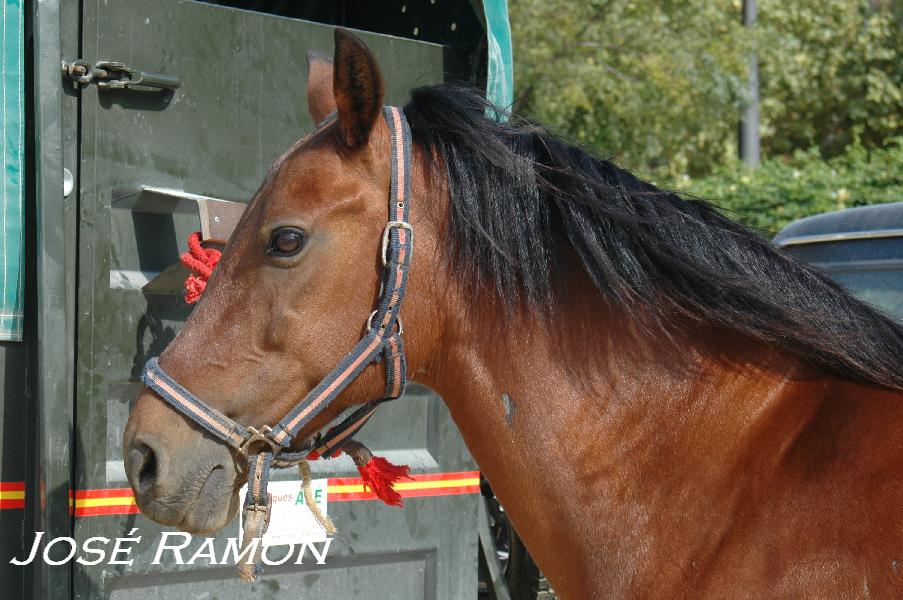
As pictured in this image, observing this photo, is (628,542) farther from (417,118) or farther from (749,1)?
(749,1)

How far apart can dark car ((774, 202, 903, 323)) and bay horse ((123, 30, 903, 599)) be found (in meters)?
1.77

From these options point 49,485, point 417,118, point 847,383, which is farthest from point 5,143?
point 847,383

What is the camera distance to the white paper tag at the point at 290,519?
3.22 metres

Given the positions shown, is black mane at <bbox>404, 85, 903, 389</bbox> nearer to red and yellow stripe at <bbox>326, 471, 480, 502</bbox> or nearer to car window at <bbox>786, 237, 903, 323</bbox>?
red and yellow stripe at <bbox>326, 471, 480, 502</bbox>

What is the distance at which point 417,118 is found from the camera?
2250mm

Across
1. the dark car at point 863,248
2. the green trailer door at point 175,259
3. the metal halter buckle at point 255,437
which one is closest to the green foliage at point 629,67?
the dark car at point 863,248

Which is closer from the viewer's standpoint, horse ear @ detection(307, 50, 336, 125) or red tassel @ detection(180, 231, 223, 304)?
horse ear @ detection(307, 50, 336, 125)

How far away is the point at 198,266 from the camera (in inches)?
113

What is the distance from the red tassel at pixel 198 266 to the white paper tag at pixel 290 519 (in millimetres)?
733

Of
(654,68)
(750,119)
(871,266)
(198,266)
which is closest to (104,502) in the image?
(198,266)

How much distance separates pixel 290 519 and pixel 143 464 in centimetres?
123

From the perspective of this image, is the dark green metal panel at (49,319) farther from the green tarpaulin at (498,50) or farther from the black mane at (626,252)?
the green tarpaulin at (498,50)

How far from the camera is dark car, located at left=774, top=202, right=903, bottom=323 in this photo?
387 centimetres

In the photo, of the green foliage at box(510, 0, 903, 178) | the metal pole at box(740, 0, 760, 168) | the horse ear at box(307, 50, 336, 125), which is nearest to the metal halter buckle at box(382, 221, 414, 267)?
the horse ear at box(307, 50, 336, 125)
